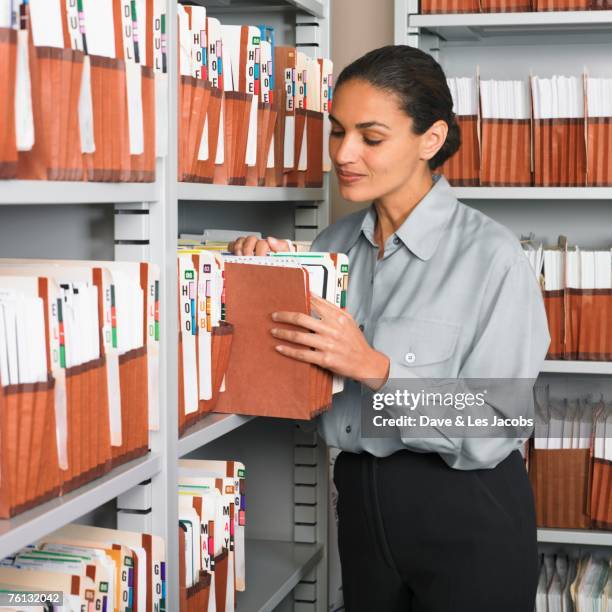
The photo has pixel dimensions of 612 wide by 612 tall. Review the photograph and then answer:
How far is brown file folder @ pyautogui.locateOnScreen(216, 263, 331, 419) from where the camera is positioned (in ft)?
5.23

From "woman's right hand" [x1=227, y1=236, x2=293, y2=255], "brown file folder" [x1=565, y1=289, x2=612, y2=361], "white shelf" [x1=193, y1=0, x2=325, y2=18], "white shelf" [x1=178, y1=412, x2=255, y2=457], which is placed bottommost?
"white shelf" [x1=178, y1=412, x2=255, y2=457]

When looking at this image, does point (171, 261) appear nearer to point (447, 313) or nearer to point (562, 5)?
point (447, 313)

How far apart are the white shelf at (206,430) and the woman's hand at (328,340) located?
18 centimetres

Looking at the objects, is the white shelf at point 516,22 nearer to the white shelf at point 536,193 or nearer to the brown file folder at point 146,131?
the white shelf at point 536,193

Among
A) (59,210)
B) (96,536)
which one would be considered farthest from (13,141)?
(96,536)

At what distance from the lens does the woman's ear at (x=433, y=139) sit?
71.9 inches

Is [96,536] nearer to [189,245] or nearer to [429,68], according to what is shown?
[189,245]

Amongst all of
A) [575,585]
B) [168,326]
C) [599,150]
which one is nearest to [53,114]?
[168,326]

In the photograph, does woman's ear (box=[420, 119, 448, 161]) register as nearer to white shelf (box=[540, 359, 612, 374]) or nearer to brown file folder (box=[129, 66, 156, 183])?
brown file folder (box=[129, 66, 156, 183])

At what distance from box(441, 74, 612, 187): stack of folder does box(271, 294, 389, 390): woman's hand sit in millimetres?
1083

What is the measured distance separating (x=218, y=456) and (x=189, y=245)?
79cm

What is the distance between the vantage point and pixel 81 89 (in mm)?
1204

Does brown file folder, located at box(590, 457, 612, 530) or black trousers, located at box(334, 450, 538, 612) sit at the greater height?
black trousers, located at box(334, 450, 538, 612)

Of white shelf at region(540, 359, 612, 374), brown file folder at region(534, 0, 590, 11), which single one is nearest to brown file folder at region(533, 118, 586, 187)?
brown file folder at region(534, 0, 590, 11)
